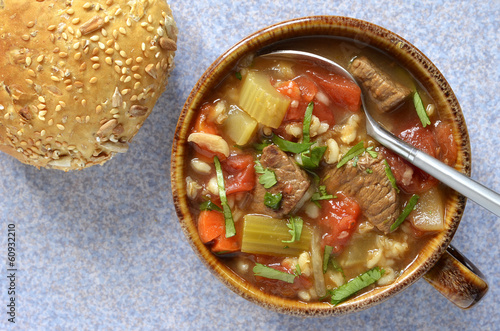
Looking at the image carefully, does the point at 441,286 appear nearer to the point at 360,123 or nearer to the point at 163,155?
the point at 360,123

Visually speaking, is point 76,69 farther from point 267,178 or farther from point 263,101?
point 267,178

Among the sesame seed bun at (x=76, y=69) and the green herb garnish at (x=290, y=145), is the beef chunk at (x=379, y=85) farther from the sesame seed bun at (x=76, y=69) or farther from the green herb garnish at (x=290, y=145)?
the sesame seed bun at (x=76, y=69)

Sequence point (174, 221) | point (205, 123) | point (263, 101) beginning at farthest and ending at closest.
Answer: point (174, 221) < point (205, 123) < point (263, 101)

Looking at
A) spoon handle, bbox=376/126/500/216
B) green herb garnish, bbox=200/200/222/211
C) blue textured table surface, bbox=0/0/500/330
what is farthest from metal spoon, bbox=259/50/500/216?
green herb garnish, bbox=200/200/222/211

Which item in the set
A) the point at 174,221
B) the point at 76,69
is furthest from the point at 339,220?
the point at 76,69

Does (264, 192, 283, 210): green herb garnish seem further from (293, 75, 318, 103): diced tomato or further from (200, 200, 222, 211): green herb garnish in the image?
(293, 75, 318, 103): diced tomato

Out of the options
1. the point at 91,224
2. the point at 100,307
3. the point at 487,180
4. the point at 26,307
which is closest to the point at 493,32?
the point at 487,180
